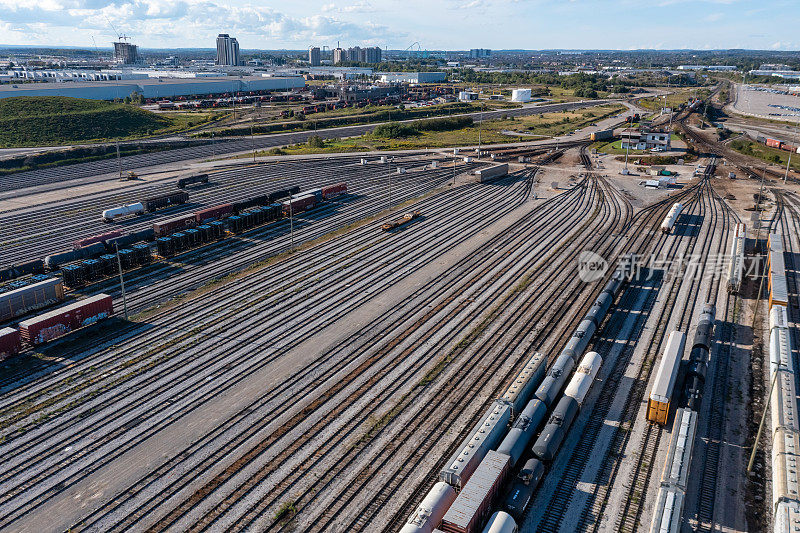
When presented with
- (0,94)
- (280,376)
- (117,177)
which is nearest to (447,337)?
(280,376)

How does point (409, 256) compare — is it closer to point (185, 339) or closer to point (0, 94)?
point (185, 339)

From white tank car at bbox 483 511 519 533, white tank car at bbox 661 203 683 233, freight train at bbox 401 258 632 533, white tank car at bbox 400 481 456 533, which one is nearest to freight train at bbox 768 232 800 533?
freight train at bbox 401 258 632 533

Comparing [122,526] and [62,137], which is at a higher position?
[62,137]

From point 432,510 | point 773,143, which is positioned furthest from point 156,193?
point 773,143

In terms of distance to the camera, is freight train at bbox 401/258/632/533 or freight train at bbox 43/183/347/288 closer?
freight train at bbox 401/258/632/533

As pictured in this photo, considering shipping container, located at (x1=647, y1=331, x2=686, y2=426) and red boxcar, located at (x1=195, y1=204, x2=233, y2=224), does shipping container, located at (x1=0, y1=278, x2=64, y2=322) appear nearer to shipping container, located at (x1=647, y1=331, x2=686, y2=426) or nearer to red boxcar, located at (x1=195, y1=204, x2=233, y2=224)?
red boxcar, located at (x1=195, y1=204, x2=233, y2=224)

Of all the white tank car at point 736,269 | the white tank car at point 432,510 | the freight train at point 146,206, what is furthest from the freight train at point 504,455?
the freight train at point 146,206
